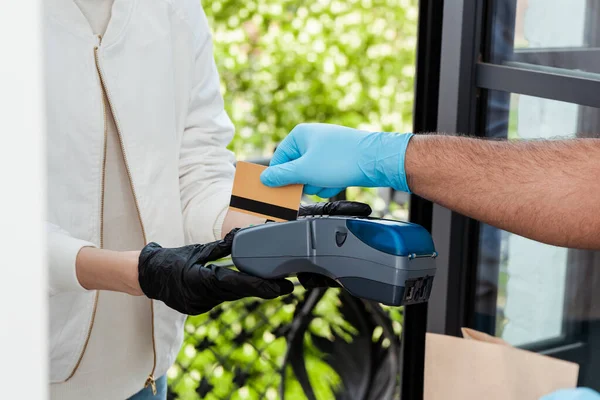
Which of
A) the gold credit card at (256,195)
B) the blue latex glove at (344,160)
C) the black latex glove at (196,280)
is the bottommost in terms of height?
the black latex glove at (196,280)

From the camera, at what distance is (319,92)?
4090mm

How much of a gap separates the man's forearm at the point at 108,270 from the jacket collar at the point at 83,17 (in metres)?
0.38

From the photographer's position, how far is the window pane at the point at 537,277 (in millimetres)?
1369

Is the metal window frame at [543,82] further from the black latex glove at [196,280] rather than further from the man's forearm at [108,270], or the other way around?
the man's forearm at [108,270]

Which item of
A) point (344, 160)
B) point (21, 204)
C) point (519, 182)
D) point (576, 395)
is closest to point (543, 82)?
point (519, 182)

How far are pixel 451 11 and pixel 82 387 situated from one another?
42.1 inches

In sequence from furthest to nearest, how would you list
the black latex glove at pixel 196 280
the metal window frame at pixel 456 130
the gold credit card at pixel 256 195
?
the metal window frame at pixel 456 130, the gold credit card at pixel 256 195, the black latex glove at pixel 196 280

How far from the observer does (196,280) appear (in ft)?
3.47

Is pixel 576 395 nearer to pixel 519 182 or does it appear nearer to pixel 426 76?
pixel 519 182

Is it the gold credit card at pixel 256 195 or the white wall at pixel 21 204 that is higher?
the white wall at pixel 21 204

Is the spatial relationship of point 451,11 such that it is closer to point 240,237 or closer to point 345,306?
point 240,237

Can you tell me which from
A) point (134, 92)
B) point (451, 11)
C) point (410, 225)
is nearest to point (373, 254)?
point (410, 225)

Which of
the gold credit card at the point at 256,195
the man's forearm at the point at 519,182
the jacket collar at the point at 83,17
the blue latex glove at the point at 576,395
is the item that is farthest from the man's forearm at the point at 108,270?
the blue latex glove at the point at 576,395

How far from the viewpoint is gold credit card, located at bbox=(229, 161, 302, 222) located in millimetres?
1158
